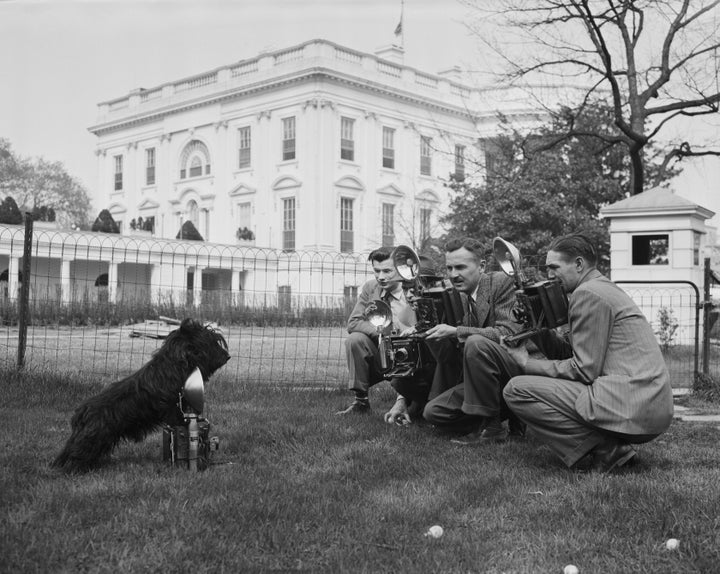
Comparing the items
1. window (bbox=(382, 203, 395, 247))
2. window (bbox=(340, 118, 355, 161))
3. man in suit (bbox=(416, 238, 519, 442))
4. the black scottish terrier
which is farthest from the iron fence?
window (bbox=(382, 203, 395, 247))

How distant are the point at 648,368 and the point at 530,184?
71.1 feet

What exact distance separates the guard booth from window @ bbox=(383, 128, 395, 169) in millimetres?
26442

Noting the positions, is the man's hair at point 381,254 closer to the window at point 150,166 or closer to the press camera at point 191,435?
the press camera at point 191,435

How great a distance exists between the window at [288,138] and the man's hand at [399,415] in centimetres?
3345

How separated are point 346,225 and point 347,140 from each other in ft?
13.5

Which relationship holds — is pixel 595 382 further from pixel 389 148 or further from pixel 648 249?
pixel 389 148

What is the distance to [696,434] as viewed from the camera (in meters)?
6.08

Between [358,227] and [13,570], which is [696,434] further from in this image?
[358,227]

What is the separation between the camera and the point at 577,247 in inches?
186

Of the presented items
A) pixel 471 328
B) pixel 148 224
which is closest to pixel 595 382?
pixel 471 328

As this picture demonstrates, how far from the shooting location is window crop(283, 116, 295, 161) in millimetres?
39031

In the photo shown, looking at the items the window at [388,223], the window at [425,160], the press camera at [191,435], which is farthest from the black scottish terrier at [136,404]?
the window at [425,160]

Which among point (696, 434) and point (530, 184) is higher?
point (530, 184)

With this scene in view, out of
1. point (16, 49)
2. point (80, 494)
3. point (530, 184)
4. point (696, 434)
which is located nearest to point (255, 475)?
point (80, 494)
